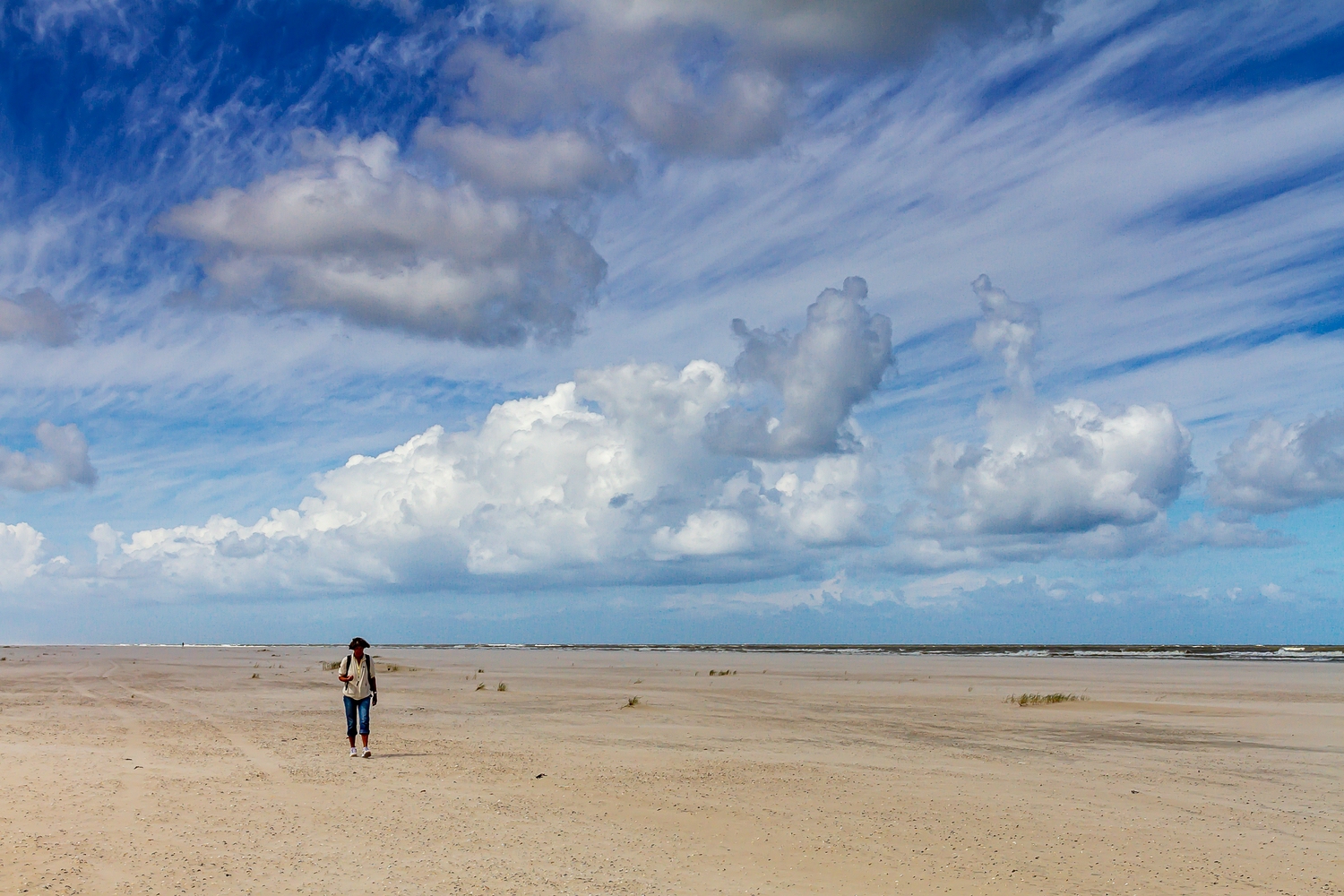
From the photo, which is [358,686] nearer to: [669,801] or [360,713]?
[360,713]

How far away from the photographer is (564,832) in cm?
1332

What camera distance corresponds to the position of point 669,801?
15.7 meters

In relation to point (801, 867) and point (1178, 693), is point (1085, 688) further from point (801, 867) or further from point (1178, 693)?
point (801, 867)

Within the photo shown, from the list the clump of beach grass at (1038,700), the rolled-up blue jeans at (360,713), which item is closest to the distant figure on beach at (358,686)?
the rolled-up blue jeans at (360,713)

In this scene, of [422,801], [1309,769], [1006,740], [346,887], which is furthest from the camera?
[1006,740]

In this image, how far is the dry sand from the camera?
11.2m

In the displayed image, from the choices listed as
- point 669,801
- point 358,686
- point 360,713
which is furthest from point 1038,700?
point 358,686

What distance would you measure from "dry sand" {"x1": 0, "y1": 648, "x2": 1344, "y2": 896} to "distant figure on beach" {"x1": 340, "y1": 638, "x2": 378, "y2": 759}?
2.38ft

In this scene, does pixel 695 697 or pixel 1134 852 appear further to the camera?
pixel 695 697

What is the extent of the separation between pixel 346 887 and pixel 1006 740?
18512 mm

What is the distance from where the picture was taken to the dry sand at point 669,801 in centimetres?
1124

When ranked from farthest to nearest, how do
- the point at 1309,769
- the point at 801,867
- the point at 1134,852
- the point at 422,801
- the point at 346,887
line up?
the point at 1309,769 < the point at 422,801 < the point at 1134,852 < the point at 801,867 < the point at 346,887

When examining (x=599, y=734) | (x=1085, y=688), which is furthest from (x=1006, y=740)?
(x=1085, y=688)

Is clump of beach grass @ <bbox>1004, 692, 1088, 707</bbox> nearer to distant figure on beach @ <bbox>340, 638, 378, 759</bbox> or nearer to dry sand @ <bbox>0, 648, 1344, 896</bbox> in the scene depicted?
dry sand @ <bbox>0, 648, 1344, 896</bbox>
